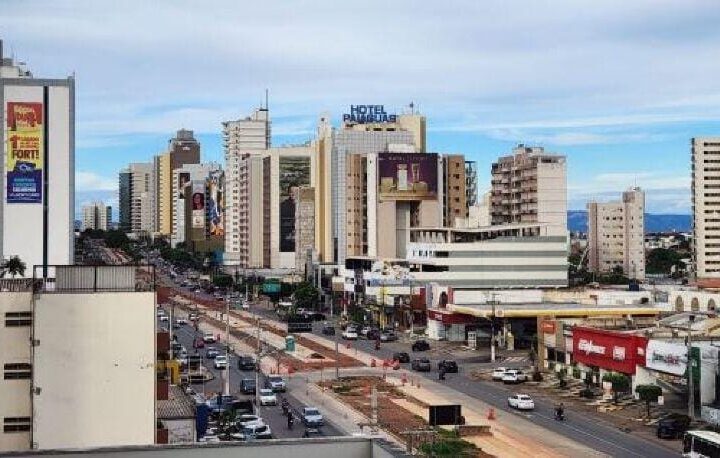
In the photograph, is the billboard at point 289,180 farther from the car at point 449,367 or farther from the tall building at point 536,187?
the car at point 449,367

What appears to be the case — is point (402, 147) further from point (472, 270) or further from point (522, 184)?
point (472, 270)

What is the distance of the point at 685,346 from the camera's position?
1912 inches

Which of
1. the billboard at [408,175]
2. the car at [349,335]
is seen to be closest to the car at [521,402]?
the car at [349,335]

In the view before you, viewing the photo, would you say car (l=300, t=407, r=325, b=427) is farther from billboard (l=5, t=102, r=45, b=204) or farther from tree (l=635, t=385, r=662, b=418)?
billboard (l=5, t=102, r=45, b=204)

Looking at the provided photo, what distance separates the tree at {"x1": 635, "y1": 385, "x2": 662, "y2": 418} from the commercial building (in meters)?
27.9

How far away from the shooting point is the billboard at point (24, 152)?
58719mm

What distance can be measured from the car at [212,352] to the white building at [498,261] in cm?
2565

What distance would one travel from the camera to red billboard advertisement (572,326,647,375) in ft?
177

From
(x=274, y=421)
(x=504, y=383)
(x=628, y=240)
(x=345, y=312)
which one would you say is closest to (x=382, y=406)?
(x=274, y=421)

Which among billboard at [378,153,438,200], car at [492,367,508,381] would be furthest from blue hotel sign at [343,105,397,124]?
car at [492,367,508,381]

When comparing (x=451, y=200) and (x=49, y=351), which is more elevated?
(x=451, y=200)

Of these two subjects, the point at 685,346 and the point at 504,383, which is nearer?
the point at 685,346

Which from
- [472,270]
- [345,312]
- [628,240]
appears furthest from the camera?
[628,240]

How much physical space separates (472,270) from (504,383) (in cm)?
3891
